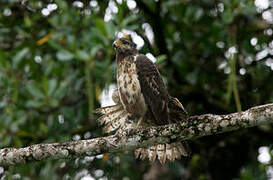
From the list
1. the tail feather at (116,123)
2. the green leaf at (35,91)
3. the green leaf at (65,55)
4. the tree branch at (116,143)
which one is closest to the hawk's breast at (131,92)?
the tail feather at (116,123)

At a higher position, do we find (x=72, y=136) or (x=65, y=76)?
(x=65, y=76)

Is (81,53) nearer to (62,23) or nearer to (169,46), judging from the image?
(62,23)

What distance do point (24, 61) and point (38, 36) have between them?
1.12 feet

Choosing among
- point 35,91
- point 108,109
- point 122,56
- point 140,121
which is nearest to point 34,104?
point 35,91

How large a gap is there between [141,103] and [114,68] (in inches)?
22.8

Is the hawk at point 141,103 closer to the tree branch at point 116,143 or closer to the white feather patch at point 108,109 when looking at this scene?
the white feather patch at point 108,109

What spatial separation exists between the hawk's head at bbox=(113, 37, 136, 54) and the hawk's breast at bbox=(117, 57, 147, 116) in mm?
242

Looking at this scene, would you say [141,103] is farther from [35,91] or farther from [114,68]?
[35,91]

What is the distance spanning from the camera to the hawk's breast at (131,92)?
411cm

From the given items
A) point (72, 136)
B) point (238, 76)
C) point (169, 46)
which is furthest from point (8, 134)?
point (238, 76)

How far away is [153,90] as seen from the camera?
4059mm

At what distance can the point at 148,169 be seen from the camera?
5535mm

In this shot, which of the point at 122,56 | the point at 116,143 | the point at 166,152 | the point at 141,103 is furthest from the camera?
the point at 122,56

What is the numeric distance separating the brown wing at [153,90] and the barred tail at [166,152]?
20 centimetres
